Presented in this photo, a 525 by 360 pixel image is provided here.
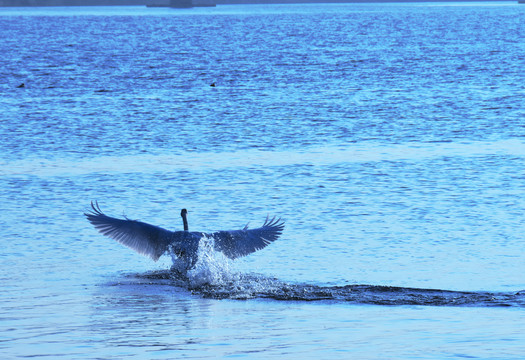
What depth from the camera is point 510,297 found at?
46.7ft

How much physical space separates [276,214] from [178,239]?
16.8 ft

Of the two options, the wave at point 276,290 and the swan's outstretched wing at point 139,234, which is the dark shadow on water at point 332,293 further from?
the swan's outstretched wing at point 139,234

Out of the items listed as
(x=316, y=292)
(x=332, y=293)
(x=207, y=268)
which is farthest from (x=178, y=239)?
(x=332, y=293)

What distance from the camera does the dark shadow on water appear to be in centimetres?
1409

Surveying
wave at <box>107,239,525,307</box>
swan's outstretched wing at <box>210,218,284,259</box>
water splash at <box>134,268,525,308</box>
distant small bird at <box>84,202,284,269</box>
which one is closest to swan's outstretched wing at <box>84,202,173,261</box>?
distant small bird at <box>84,202,284,269</box>

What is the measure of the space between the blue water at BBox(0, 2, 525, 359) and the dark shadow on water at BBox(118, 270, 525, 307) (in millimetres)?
41

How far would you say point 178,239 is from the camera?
1566 centimetres

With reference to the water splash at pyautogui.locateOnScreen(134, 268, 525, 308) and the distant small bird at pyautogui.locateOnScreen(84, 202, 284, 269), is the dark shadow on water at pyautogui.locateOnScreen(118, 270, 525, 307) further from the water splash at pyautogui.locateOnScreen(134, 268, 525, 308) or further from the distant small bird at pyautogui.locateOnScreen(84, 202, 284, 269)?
the distant small bird at pyautogui.locateOnScreen(84, 202, 284, 269)

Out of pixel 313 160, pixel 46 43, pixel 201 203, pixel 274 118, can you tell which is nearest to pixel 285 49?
pixel 46 43

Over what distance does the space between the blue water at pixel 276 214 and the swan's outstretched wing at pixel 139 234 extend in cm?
46

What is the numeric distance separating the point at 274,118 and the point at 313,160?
10.3 metres

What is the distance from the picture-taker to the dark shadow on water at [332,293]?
1409cm

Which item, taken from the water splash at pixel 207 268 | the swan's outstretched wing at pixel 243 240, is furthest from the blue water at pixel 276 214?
the swan's outstretched wing at pixel 243 240

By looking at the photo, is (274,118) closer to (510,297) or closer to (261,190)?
(261,190)
